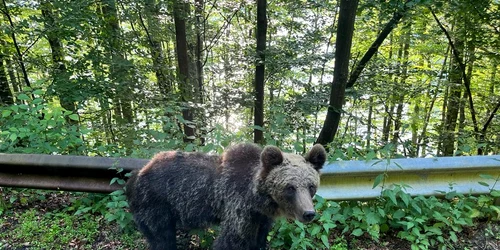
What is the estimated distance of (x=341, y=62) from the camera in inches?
240

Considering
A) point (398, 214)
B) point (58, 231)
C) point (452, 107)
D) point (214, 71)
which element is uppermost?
point (214, 71)

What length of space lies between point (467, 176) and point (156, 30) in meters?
8.65

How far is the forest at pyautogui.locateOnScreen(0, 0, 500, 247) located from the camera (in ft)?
15.3

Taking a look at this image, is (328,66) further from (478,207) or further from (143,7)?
(478,207)

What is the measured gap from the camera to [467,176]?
10.9 ft

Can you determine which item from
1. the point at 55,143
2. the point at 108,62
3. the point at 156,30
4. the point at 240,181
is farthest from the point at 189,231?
the point at 156,30

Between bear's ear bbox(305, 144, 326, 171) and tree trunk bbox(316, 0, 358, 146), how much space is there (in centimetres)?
336

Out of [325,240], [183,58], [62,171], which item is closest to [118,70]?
[183,58]

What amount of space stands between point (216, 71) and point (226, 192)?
432 inches

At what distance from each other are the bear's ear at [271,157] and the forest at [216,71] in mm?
1096

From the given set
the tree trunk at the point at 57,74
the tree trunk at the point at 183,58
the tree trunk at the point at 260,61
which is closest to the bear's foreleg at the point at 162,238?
the tree trunk at the point at 57,74

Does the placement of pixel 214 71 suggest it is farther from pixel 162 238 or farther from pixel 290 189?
pixel 290 189

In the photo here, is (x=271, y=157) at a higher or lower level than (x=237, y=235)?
higher

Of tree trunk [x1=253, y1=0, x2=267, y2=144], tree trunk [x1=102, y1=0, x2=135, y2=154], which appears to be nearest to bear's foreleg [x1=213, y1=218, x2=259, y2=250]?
tree trunk [x1=102, y1=0, x2=135, y2=154]
